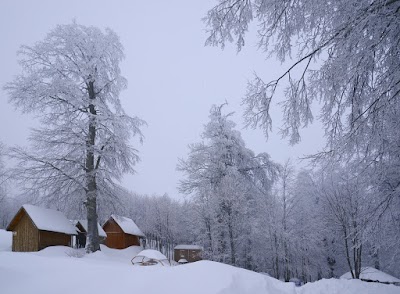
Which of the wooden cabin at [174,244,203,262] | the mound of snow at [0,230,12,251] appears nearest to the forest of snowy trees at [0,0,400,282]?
the mound of snow at [0,230,12,251]

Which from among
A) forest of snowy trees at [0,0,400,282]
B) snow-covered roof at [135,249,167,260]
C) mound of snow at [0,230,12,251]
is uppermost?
forest of snowy trees at [0,0,400,282]

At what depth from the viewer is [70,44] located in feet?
55.4

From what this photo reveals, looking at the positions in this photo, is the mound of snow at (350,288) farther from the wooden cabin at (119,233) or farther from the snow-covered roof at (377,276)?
the wooden cabin at (119,233)

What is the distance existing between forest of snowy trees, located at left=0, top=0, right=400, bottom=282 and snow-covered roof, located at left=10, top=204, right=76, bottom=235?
11.4ft

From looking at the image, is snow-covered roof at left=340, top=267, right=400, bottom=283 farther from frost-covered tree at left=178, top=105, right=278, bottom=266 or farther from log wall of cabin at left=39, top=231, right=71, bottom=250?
log wall of cabin at left=39, top=231, right=71, bottom=250

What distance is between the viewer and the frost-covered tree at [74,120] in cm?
1591

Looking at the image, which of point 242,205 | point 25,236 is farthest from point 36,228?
point 242,205

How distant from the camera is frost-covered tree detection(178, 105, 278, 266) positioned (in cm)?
2039

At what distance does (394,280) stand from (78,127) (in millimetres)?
26743

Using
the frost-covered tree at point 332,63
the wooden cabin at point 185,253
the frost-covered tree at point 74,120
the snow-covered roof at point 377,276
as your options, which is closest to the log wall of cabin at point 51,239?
the frost-covered tree at point 74,120

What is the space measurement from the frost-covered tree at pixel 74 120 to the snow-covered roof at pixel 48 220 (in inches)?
251

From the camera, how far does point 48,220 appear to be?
22.3m

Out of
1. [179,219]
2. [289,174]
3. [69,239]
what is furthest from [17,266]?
[179,219]

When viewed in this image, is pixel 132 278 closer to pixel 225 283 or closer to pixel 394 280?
pixel 225 283
